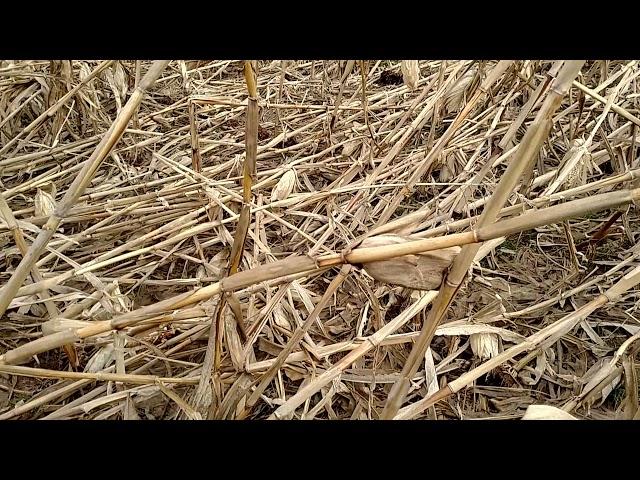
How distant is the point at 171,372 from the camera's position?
98 cm

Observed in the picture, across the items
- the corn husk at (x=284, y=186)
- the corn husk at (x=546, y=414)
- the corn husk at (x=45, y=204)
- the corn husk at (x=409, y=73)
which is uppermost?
the corn husk at (x=409, y=73)

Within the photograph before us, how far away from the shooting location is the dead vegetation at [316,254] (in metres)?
0.63

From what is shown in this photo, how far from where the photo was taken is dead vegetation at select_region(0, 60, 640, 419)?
2.08 ft

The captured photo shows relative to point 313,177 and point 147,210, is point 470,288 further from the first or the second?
point 147,210

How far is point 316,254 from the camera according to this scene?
58cm

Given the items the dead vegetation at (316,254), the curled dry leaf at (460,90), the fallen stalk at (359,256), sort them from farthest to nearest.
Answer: the curled dry leaf at (460,90) → the dead vegetation at (316,254) → the fallen stalk at (359,256)

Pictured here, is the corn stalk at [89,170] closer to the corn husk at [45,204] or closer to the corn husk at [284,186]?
the corn husk at [45,204]

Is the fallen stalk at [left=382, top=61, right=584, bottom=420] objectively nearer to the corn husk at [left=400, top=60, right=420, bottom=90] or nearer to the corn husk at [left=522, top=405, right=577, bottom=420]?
the corn husk at [left=522, top=405, right=577, bottom=420]

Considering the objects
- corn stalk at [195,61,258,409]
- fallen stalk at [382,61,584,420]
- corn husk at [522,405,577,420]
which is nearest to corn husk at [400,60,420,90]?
corn stalk at [195,61,258,409]

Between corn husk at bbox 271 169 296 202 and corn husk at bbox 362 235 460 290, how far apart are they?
708 mm

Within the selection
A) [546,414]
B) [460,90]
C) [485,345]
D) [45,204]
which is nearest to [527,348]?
[485,345]

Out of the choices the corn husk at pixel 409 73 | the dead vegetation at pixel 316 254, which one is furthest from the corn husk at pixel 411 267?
the corn husk at pixel 409 73

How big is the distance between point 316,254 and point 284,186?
679mm

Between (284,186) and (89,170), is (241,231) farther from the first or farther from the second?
(284,186)
